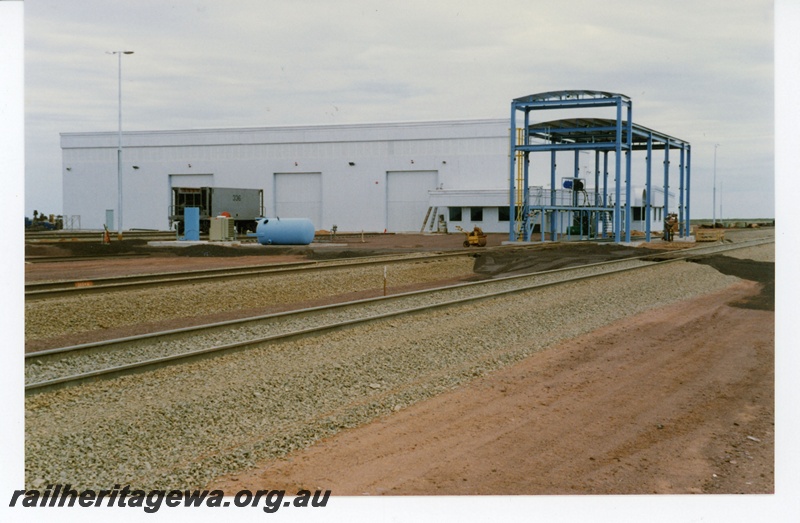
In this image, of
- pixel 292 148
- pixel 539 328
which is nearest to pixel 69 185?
pixel 292 148

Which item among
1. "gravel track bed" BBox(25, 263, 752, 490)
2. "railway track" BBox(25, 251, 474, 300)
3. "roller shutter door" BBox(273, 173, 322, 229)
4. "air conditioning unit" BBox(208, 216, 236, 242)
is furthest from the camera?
"roller shutter door" BBox(273, 173, 322, 229)

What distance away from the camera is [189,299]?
16.6 metres

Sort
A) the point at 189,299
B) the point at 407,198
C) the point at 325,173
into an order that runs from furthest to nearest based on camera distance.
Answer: the point at 325,173 < the point at 407,198 < the point at 189,299

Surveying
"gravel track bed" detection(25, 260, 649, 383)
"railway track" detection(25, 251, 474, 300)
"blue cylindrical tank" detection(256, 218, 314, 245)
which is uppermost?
"blue cylindrical tank" detection(256, 218, 314, 245)

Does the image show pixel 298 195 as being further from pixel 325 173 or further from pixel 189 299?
pixel 189 299

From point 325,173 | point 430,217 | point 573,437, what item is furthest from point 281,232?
point 573,437

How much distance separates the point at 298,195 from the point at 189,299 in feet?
156

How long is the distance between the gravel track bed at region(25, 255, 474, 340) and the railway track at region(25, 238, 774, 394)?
2.42 m

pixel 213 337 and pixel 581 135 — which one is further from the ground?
pixel 581 135

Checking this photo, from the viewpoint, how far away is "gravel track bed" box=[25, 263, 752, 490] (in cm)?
690

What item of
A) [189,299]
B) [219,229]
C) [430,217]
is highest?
[430,217]

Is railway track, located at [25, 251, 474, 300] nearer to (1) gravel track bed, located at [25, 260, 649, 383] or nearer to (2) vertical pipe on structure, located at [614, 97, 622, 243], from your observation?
(1) gravel track bed, located at [25, 260, 649, 383]

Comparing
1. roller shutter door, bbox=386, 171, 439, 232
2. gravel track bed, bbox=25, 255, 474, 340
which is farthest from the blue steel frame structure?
Result: roller shutter door, bbox=386, 171, 439, 232
